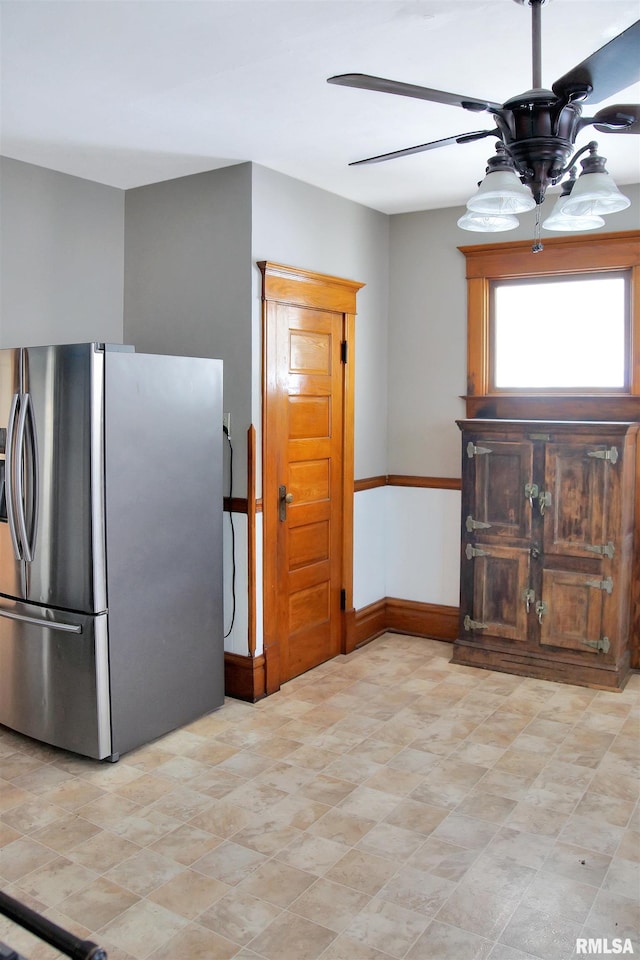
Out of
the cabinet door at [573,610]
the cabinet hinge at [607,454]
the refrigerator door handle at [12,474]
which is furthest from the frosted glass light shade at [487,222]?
the cabinet door at [573,610]

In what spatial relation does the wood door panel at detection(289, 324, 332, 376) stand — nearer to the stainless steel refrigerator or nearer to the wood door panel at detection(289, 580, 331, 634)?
the stainless steel refrigerator

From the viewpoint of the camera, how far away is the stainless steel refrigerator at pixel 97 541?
3084 millimetres

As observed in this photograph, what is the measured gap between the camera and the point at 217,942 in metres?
2.15

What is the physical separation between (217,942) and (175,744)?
4.22 ft

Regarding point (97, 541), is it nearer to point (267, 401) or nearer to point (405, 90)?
point (267, 401)

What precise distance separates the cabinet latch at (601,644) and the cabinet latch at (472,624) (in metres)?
0.57

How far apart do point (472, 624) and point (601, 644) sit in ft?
2.27

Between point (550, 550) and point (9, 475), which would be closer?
point (9, 475)

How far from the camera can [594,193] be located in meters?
2.33

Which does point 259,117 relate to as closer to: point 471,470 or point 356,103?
point 356,103

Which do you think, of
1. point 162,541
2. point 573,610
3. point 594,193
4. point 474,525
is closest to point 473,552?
point 474,525

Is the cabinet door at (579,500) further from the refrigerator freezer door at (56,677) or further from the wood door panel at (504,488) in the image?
the refrigerator freezer door at (56,677)

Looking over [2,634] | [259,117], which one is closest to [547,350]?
[259,117]

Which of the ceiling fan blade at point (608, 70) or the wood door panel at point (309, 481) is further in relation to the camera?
the wood door panel at point (309, 481)
